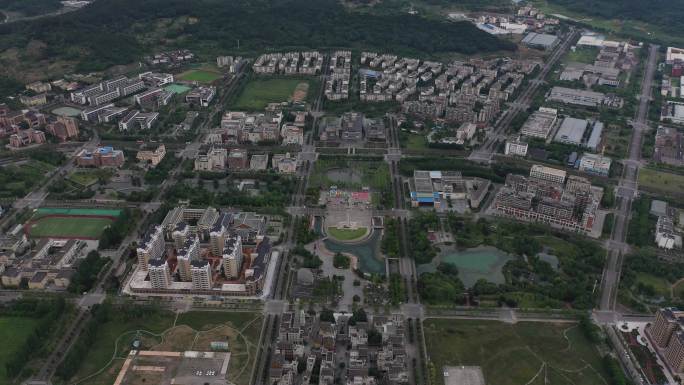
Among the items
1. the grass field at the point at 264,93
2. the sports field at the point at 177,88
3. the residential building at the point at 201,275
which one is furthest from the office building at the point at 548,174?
the sports field at the point at 177,88

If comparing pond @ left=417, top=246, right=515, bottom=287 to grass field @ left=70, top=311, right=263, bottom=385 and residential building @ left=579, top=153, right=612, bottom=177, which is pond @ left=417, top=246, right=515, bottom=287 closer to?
grass field @ left=70, top=311, right=263, bottom=385

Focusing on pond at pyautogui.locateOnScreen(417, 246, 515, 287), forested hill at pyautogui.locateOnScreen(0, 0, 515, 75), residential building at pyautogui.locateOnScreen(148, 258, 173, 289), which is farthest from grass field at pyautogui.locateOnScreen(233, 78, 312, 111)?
pond at pyautogui.locateOnScreen(417, 246, 515, 287)

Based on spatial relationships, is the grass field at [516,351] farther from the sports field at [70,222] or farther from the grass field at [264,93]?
the grass field at [264,93]

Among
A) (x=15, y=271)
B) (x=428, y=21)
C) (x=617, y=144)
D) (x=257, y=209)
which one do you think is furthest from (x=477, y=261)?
(x=428, y=21)

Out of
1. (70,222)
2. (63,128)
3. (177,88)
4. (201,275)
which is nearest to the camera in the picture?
(201,275)

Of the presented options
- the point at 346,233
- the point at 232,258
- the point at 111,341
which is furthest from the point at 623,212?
the point at 111,341

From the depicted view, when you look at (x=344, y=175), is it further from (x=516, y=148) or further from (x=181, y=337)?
(x=181, y=337)
